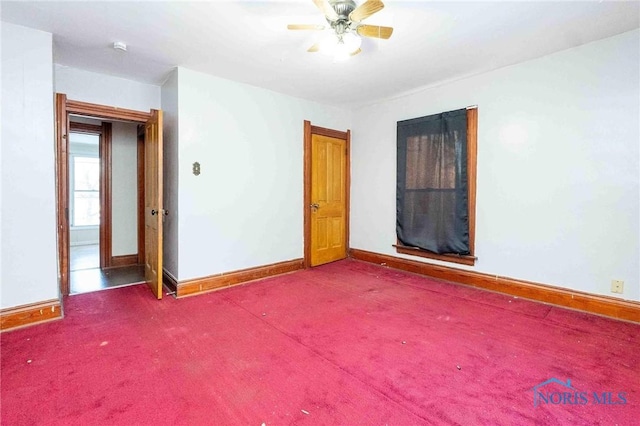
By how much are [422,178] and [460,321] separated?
211 cm

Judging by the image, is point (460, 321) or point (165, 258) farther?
point (165, 258)

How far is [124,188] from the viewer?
504cm

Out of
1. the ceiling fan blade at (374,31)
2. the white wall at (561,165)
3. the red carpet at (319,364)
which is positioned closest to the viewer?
the red carpet at (319,364)

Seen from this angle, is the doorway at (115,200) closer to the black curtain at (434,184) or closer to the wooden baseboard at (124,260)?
the wooden baseboard at (124,260)

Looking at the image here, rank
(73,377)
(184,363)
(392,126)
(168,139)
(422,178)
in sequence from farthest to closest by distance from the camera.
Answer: (392,126) < (422,178) < (168,139) < (184,363) < (73,377)

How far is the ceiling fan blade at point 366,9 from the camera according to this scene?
1.96 meters

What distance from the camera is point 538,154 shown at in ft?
11.1

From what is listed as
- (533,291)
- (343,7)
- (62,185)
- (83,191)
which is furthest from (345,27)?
(83,191)

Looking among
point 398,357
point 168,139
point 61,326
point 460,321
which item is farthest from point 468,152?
point 61,326

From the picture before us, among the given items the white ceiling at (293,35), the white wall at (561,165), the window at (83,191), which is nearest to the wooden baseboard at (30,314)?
the white ceiling at (293,35)

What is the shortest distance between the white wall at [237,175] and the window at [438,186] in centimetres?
156

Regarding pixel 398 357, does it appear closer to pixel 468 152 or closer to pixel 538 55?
pixel 468 152

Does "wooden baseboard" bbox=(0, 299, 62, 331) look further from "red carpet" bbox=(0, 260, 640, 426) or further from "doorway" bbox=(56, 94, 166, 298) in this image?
"doorway" bbox=(56, 94, 166, 298)

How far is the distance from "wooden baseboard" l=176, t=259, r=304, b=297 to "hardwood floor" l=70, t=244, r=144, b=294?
1.02m
